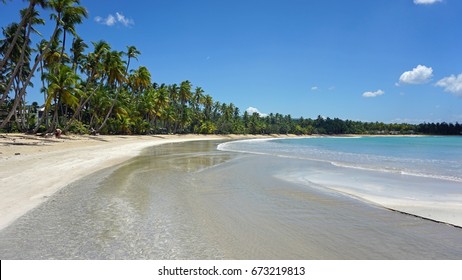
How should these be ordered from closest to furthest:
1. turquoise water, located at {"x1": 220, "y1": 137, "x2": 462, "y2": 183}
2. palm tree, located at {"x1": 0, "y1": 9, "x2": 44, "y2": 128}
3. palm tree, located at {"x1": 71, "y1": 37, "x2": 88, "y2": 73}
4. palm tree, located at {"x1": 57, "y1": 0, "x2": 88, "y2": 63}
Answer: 1. turquoise water, located at {"x1": 220, "y1": 137, "x2": 462, "y2": 183}
2. palm tree, located at {"x1": 0, "y1": 9, "x2": 44, "y2": 128}
3. palm tree, located at {"x1": 57, "y1": 0, "x2": 88, "y2": 63}
4. palm tree, located at {"x1": 71, "y1": 37, "x2": 88, "y2": 73}

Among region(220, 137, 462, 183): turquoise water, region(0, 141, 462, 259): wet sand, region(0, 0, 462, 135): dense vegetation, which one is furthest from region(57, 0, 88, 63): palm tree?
region(0, 141, 462, 259): wet sand

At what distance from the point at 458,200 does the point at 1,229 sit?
12171mm

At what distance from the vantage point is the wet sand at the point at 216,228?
504cm

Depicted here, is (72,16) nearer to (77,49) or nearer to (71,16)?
(71,16)

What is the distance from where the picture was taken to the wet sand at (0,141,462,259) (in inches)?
198

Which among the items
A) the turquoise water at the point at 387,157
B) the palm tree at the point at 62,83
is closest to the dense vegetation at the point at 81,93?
the palm tree at the point at 62,83

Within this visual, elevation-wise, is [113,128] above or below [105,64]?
below

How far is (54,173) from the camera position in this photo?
503 inches

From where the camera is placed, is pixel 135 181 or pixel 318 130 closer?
pixel 135 181

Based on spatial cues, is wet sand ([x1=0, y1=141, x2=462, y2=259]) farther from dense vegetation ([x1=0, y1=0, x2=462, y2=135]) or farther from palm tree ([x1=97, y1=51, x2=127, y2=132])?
palm tree ([x1=97, y1=51, x2=127, y2=132])

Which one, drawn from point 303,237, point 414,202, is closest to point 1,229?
point 303,237

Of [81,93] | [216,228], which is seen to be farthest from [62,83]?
[216,228]
